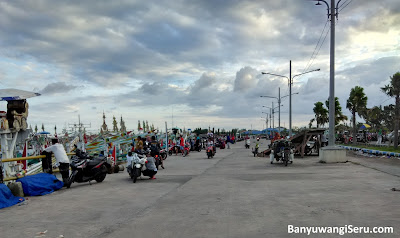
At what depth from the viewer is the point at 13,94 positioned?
10.2m

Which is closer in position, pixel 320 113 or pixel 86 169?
pixel 86 169

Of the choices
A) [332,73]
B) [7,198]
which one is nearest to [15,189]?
[7,198]

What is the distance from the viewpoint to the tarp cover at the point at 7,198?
811 centimetres

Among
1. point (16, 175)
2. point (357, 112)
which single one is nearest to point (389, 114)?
point (357, 112)

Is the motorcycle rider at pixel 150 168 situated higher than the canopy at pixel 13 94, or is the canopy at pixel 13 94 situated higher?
the canopy at pixel 13 94

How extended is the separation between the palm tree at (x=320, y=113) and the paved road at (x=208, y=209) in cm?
5741

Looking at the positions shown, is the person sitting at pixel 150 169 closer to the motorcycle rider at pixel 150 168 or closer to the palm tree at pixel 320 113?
the motorcycle rider at pixel 150 168

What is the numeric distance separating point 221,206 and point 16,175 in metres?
6.66

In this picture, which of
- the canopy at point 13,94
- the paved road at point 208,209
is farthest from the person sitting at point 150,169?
the canopy at point 13,94

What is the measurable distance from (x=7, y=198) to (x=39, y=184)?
1.22 meters

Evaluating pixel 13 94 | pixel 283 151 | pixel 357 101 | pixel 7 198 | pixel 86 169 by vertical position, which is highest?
pixel 357 101

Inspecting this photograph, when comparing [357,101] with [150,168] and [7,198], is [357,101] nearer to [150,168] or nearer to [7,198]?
[150,168]

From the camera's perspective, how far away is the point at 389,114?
59812mm

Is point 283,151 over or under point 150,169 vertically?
over
